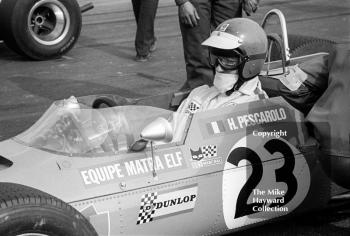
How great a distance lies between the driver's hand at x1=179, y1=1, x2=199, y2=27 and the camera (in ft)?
18.2

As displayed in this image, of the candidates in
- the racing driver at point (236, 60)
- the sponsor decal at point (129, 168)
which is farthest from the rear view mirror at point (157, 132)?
the racing driver at point (236, 60)

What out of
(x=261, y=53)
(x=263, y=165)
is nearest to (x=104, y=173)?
(x=263, y=165)

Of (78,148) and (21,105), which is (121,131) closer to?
(78,148)

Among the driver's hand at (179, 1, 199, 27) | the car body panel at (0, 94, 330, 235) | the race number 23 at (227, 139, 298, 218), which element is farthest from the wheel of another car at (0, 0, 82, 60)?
the race number 23 at (227, 139, 298, 218)

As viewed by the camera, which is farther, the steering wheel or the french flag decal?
the steering wheel

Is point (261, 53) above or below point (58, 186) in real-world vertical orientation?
above

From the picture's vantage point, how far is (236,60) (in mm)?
4145

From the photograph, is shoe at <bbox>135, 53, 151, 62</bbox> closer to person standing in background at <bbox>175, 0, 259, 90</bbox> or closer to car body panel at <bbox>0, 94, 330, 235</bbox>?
person standing in background at <bbox>175, 0, 259, 90</bbox>

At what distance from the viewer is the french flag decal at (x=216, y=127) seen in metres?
3.90

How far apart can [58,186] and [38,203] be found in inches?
12.2

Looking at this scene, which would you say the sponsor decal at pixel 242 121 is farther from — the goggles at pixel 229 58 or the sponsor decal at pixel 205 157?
the goggles at pixel 229 58

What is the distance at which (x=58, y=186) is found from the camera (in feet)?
11.4

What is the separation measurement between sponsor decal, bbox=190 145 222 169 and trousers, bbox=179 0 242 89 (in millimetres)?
1857

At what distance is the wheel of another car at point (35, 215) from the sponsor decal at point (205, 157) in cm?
80
